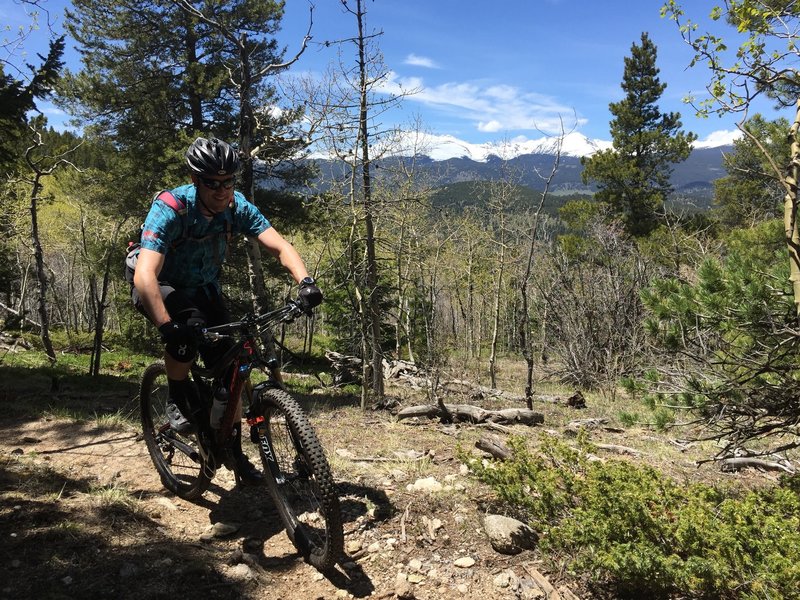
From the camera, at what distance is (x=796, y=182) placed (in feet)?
10.1

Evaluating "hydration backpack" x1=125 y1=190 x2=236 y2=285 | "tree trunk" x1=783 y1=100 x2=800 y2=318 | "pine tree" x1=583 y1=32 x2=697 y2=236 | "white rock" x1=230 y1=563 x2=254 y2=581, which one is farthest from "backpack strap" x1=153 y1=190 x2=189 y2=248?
"pine tree" x1=583 y1=32 x2=697 y2=236

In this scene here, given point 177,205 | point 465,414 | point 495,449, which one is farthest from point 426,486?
point 465,414

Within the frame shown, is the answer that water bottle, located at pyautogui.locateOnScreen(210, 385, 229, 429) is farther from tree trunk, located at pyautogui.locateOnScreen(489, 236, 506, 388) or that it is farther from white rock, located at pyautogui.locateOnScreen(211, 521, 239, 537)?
tree trunk, located at pyautogui.locateOnScreen(489, 236, 506, 388)

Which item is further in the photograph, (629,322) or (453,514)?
(629,322)

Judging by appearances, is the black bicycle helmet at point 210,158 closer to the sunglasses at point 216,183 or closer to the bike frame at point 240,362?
the sunglasses at point 216,183

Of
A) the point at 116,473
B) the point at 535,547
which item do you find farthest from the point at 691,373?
the point at 116,473

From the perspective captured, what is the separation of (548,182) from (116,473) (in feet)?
29.3

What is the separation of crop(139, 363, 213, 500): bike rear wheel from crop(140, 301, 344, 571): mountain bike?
0.06ft

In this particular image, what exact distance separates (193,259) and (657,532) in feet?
10.4

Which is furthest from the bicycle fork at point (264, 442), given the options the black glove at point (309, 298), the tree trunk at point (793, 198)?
the tree trunk at point (793, 198)

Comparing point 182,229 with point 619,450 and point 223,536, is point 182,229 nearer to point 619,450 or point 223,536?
point 223,536

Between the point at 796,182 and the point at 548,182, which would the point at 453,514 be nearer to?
the point at 796,182

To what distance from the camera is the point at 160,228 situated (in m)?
2.86

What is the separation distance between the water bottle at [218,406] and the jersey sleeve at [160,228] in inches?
35.1
